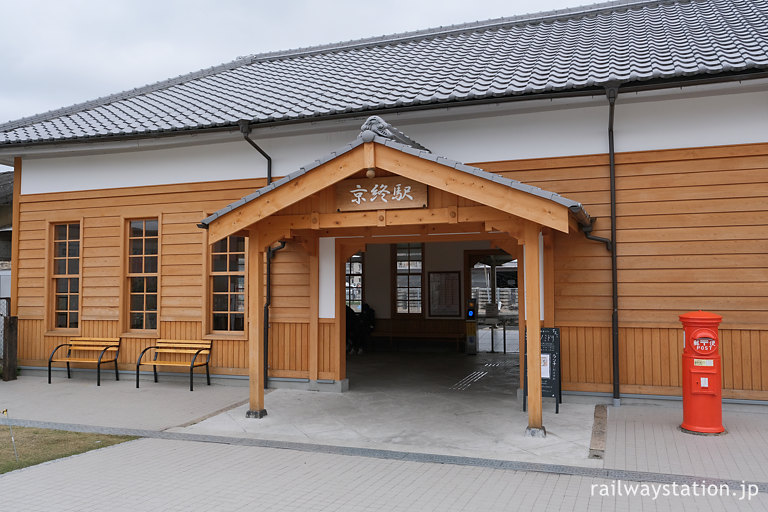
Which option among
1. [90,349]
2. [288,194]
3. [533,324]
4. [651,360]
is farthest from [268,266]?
[651,360]

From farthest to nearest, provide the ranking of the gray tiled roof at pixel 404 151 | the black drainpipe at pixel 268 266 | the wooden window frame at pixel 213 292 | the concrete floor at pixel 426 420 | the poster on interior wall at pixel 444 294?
the poster on interior wall at pixel 444 294, the wooden window frame at pixel 213 292, the black drainpipe at pixel 268 266, the concrete floor at pixel 426 420, the gray tiled roof at pixel 404 151

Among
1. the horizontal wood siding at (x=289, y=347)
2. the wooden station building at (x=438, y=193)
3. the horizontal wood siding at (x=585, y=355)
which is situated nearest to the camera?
the wooden station building at (x=438, y=193)

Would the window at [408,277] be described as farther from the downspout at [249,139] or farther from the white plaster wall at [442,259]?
the downspout at [249,139]

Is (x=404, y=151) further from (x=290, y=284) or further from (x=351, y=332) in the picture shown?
(x=351, y=332)

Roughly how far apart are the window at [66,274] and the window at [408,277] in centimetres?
750

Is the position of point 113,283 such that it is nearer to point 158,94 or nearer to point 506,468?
point 158,94

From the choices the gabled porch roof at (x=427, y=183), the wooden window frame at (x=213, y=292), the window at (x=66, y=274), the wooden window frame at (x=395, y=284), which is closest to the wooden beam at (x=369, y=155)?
the gabled porch roof at (x=427, y=183)

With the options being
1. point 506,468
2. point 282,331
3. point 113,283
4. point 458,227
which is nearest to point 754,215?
point 458,227

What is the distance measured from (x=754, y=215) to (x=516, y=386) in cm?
408

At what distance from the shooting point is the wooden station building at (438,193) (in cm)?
677

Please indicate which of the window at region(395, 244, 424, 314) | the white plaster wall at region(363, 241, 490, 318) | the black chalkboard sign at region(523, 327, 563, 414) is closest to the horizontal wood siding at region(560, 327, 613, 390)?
the black chalkboard sign at region(523, 327, 563, 414)

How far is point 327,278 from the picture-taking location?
9148 millimetres

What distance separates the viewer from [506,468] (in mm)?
5273

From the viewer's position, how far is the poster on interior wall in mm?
14797
